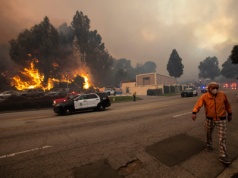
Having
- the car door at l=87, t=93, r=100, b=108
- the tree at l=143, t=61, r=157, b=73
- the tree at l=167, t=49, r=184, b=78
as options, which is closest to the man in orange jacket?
the car door at l=87, t=93, r=100, b=108

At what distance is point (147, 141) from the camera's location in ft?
21.2

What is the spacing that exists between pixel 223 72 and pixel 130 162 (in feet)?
421

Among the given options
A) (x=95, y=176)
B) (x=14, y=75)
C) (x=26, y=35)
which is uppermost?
(x=26, y=35)

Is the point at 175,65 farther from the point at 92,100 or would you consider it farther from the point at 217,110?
the point at 217,110

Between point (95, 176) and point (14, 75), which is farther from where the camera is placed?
point (14, 75)

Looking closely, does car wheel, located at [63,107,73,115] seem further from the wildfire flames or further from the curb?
the wildfire flames

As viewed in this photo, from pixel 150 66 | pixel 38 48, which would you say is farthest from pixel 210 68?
pixel 38 48

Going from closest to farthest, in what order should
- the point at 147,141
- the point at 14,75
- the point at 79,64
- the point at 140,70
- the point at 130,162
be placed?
the point at 130,162, the point at 147,141, the point at 14,75, the point at 79,64, the point at 140,70

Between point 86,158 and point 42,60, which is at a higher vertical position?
point 42,60

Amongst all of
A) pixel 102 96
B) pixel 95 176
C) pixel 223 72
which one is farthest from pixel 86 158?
pixel 223 72

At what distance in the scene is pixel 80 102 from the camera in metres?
15.9

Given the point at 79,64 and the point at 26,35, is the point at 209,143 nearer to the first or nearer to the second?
the point at 26,35

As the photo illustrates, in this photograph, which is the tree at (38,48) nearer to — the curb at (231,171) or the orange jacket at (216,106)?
the orange jacket at (216,106)

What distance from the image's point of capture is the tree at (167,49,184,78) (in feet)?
276
